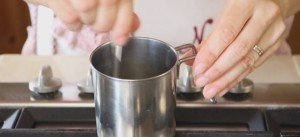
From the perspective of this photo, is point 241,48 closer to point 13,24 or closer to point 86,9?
point 86,9

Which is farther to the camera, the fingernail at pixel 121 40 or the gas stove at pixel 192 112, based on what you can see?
the gas stove at pixel 192 112

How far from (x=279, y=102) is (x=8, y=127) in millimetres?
356

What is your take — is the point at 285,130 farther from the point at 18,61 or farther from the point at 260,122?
the point at 18,61

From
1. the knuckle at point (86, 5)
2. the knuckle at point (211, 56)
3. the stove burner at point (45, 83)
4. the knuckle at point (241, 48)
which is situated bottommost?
the stove burner at point (45, 83)

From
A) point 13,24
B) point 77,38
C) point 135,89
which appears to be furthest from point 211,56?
point 13,24

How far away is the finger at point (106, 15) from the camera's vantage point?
1.58 feet

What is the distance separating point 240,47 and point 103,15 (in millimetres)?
173

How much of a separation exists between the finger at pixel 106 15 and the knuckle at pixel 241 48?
152 mm

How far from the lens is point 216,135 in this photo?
0.57m

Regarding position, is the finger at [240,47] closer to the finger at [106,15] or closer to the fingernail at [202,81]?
the fingernail at [202,81]

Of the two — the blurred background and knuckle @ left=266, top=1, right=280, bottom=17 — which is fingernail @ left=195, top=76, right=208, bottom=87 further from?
the blurred background

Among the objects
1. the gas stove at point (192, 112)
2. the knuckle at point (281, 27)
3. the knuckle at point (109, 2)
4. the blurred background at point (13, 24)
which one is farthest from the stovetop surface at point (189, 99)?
the blurred background at point (13, 24)

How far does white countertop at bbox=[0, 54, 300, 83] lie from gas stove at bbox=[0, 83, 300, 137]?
0.24 ft

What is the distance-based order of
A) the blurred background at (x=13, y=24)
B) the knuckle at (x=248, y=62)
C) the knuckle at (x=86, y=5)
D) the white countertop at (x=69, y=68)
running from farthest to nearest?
the blurred background at (x=13, y=24), the white countertop at (x=69, y=68), the knuckle at (x=248, y=62), the knuckle at (x=86, y=5)
